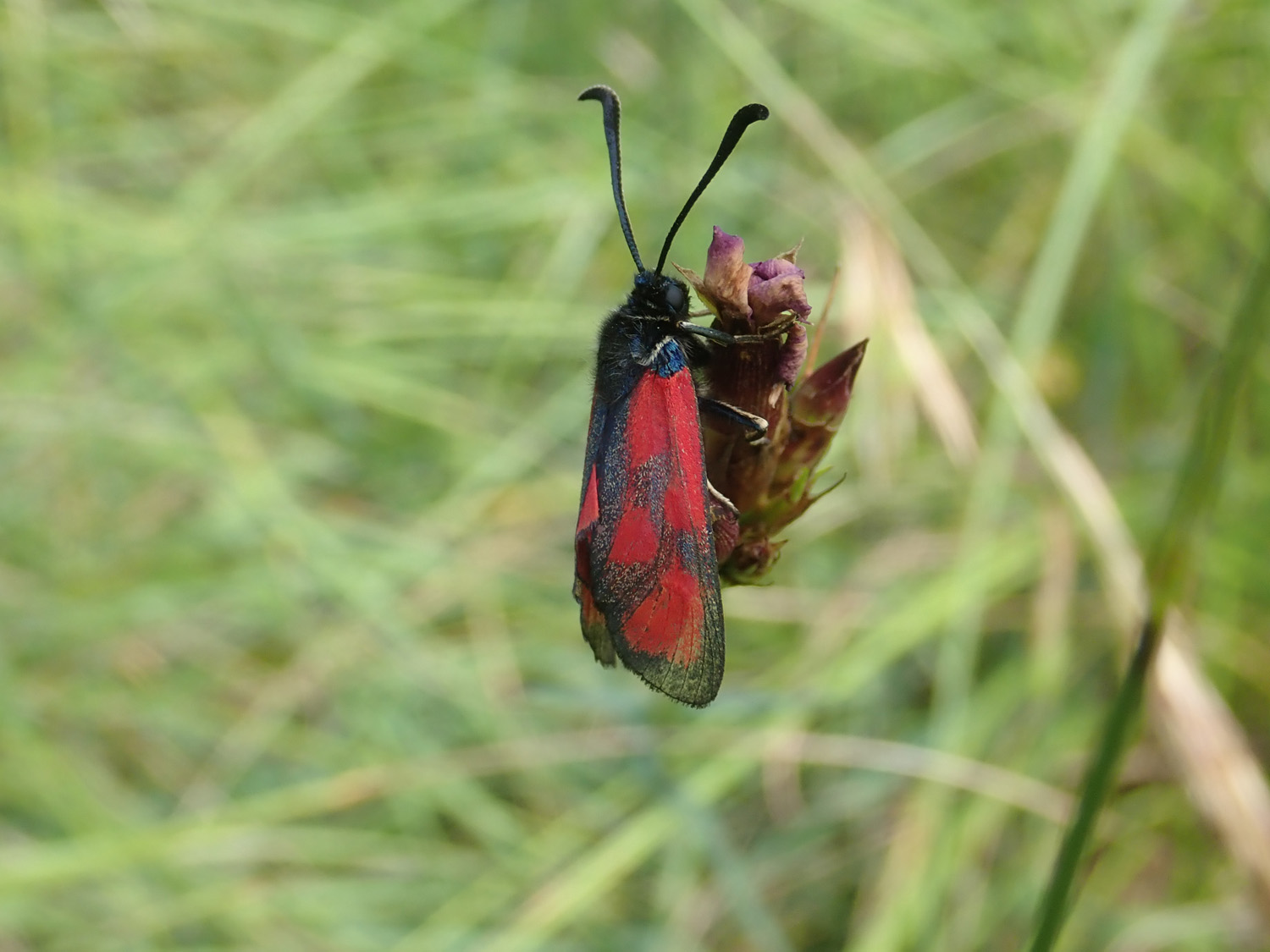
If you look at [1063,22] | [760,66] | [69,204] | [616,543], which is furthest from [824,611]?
[69,204]

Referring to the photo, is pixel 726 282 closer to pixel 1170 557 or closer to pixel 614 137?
pixel 614 137

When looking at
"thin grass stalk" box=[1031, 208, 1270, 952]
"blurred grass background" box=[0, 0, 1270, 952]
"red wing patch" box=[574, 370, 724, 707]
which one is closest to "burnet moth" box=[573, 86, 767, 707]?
"red wing patch" box=[574, 370, 724, 707]

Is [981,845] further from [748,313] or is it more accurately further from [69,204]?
[69,204]

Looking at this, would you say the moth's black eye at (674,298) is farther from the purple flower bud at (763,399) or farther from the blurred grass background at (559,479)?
the blurred grass background at (559,479)

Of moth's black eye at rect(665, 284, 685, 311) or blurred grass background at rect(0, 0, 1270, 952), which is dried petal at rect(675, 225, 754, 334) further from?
blurred grass background at rect(0, 0, 1270, 952)

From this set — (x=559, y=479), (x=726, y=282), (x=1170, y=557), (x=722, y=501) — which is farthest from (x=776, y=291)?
(x=559, y=479)

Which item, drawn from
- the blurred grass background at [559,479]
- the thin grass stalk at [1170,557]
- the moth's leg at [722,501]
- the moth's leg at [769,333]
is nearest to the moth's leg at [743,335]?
the moth's leg at [769,333]

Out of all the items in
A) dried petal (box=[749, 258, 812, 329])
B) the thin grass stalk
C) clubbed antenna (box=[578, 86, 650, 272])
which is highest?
clubbed antenna (box=[578, 86, 650, 272])

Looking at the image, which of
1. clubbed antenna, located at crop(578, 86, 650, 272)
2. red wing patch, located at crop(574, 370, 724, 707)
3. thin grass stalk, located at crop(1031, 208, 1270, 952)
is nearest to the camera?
thin grass stalk, located at crop(1031, 208, 1270, 952)
